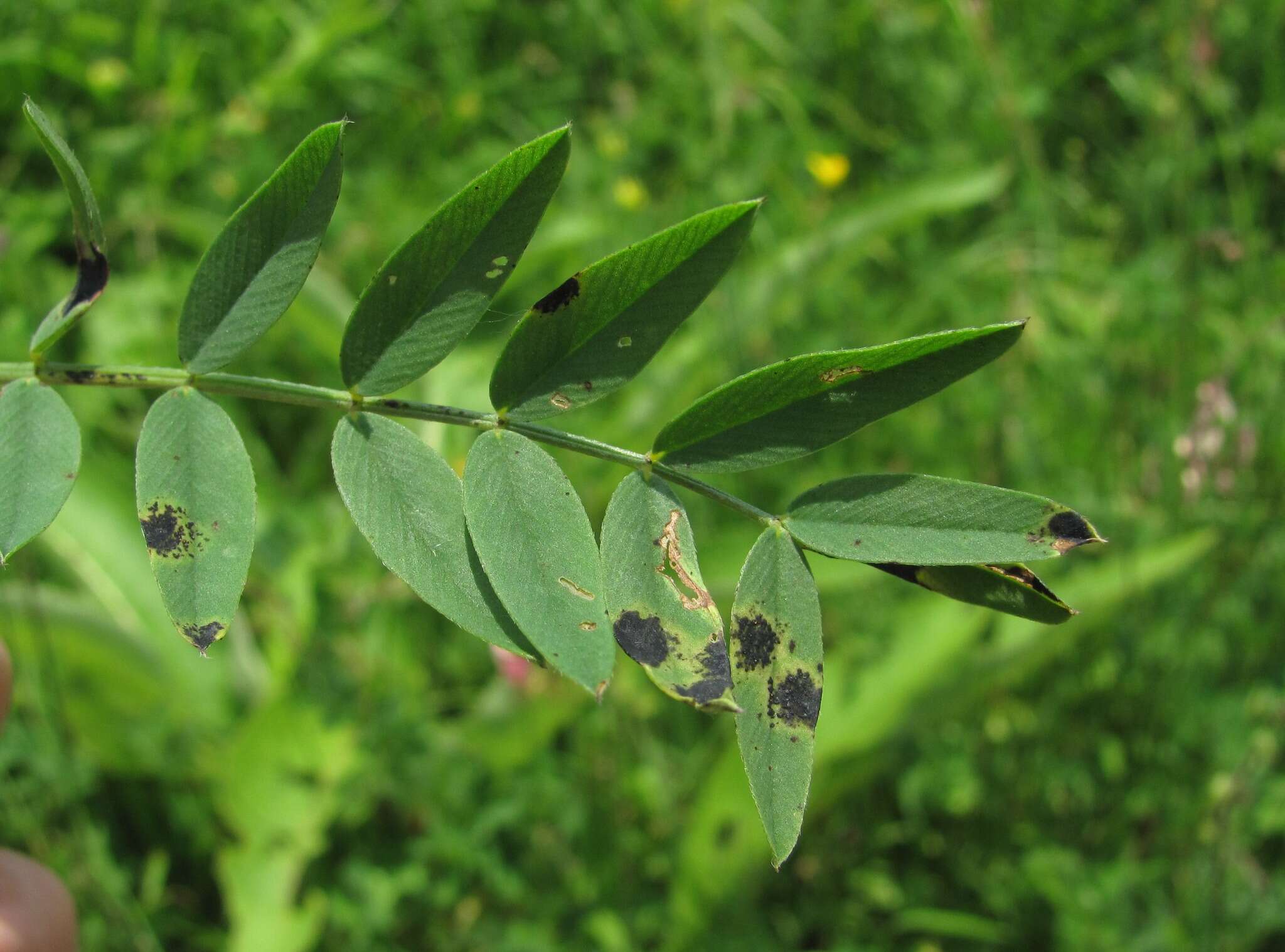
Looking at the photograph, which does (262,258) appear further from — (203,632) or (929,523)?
(929,523)

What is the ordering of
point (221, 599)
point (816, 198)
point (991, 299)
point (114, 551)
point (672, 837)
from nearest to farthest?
1. point (221, 599)
2. point (672, 837)
3. point (114, 551)
4. point (991, 299)
5. point (816, 198)

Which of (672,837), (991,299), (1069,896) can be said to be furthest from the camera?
(991,299)

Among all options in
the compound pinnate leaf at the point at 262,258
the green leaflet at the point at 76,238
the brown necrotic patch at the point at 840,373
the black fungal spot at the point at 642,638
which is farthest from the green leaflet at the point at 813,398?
the green leaflet at the point at 76,238

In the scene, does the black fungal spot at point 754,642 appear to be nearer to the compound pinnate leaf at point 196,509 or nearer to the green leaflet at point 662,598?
the green leaflet at point 662,598

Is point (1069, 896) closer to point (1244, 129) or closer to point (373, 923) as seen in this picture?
point (373, 923)

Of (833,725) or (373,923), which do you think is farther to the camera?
(833,725)

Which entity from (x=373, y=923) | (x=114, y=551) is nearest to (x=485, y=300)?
(x=373, y=923)
